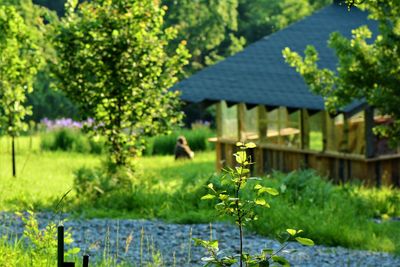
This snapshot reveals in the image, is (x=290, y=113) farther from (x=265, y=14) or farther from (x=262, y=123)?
(x=265, y=14)

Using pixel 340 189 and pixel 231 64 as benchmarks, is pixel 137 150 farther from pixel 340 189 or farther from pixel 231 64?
pixel 231 64

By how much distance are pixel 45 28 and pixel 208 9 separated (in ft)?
77.4

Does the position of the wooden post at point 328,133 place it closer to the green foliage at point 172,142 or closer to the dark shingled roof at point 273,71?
the dark shingled roof at point 273,71

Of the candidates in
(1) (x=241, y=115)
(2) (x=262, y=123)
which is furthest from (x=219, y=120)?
(2) (x=262, y=123)

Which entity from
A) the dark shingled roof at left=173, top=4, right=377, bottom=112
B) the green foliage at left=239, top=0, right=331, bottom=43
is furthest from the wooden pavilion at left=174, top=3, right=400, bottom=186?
the green foliage at left=239, top=0, right=331, bottom=43

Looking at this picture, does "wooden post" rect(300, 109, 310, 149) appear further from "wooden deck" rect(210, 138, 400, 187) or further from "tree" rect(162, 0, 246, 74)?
"tree" rect(162, 0, 246, 74)

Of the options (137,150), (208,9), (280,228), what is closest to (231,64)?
(137,150)

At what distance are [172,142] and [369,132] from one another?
10.4 m

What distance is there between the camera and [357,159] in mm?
19906

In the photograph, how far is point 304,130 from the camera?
69.6ft

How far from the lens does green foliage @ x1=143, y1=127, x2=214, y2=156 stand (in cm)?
2928

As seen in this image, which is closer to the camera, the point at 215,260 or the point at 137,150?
the point at 215,260

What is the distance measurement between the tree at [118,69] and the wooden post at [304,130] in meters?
4.75

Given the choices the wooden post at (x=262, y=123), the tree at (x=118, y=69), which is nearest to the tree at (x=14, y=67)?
the tree at (x=118, y=69)
